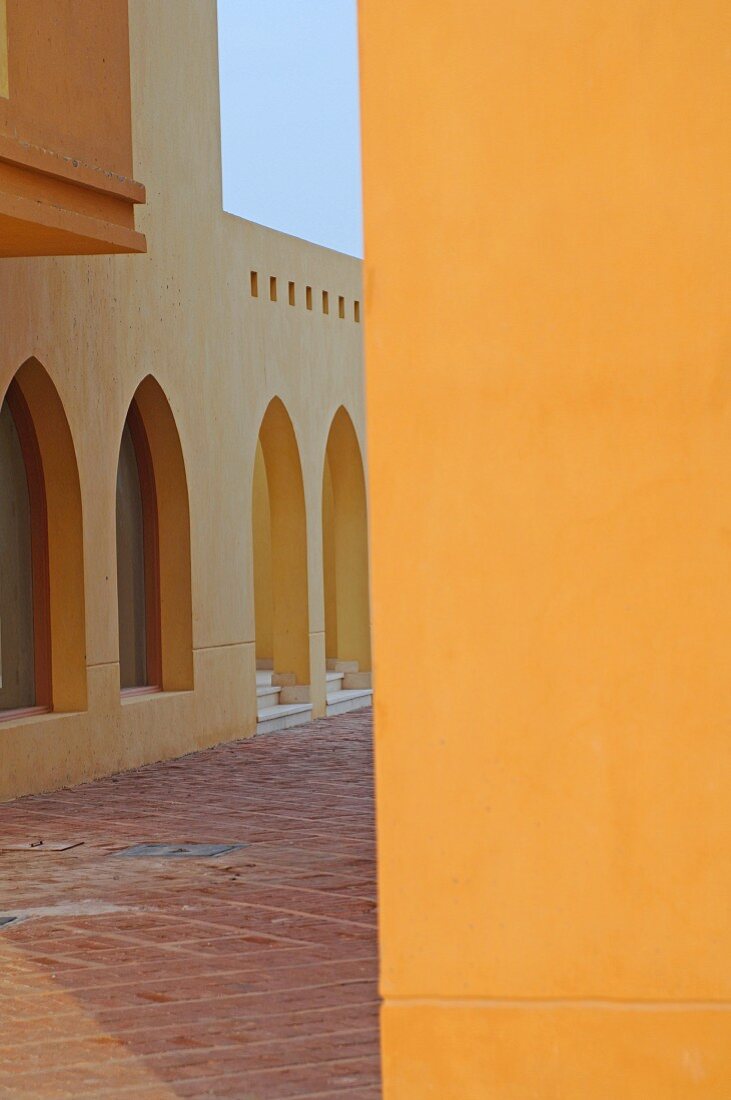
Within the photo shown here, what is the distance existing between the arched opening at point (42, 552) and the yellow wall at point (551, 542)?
9.14m

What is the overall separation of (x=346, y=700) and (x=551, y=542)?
14674mm

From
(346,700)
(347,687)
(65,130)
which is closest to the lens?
(65,130)

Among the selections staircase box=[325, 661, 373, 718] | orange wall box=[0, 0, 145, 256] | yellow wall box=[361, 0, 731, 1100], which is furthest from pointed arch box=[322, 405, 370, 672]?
yellow wall box=[361, 0, 731, 1100]

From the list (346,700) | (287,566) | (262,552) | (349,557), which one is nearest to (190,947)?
(287,566)

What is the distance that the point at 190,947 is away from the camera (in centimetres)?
610

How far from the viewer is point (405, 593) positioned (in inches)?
96.2

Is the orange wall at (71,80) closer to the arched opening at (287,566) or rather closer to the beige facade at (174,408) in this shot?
the beige facade at (174,408)

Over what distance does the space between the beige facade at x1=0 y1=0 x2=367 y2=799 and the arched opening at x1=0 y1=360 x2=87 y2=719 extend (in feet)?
0.06

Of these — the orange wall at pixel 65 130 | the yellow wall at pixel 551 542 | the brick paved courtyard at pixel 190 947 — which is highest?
the orange wall at pixel 65 130

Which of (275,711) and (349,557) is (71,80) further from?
(349,557)

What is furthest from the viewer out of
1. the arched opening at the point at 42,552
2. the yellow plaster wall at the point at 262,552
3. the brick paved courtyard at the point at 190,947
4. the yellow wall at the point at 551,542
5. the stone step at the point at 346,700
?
the yellow plaster wall at the point at 262,552

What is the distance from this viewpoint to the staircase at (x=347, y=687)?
16.9 m

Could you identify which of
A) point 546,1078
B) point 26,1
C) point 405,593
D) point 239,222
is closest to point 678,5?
point 405,593

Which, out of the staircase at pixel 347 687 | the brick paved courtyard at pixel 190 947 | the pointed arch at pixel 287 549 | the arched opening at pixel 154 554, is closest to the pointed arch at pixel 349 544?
the staircase at pixel 347 687
